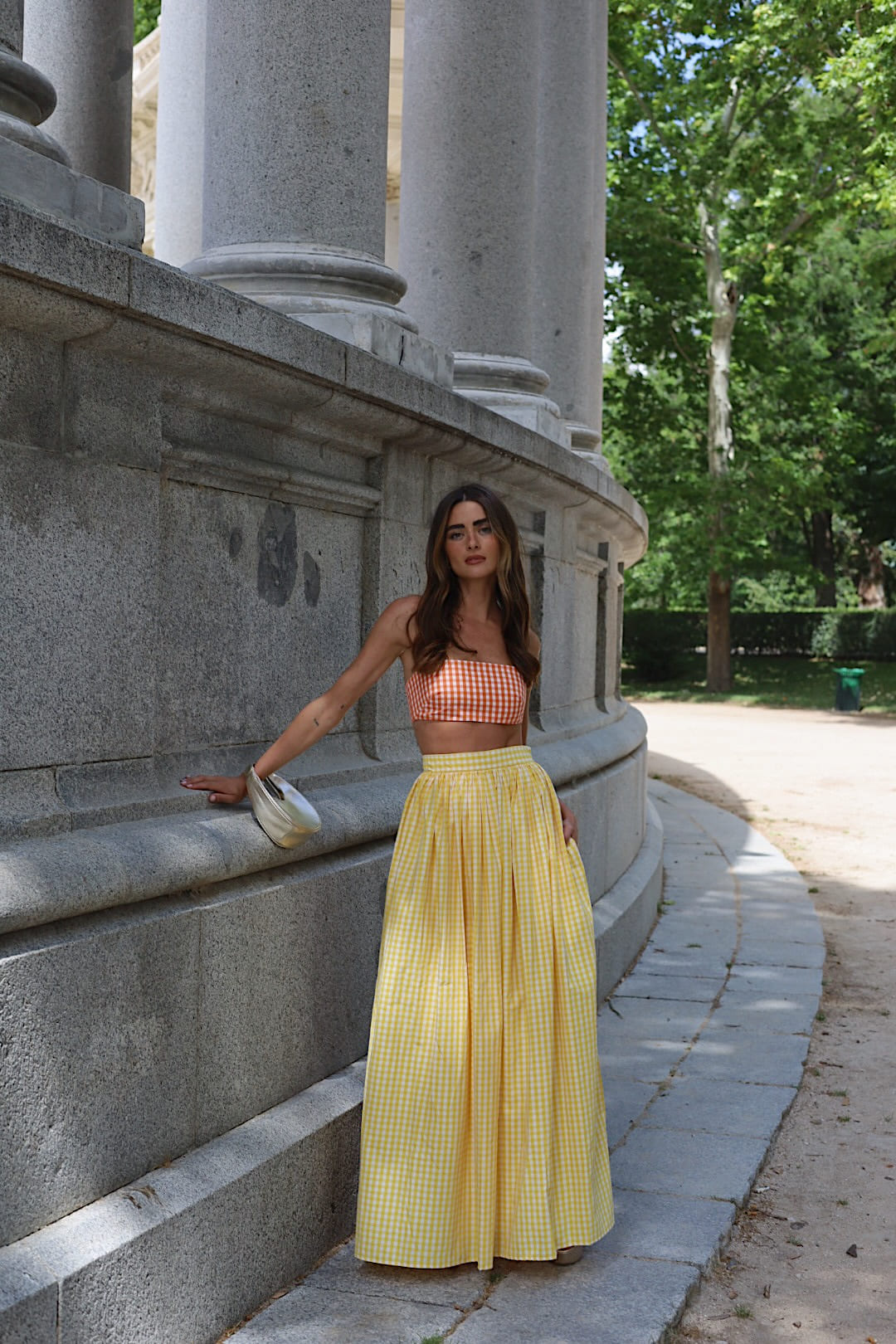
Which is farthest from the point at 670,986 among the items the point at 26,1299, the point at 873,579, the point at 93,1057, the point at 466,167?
the point at 873,579

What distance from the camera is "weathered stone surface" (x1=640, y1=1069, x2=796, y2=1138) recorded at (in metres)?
4.56

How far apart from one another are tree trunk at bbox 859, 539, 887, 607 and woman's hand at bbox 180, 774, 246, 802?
39309 mm

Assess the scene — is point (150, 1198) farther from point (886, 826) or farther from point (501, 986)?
point (886, 826)

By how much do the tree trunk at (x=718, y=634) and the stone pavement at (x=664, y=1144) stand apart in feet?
66.2

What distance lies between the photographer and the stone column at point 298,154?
4156 mm

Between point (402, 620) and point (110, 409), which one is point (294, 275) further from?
point (110, 409)

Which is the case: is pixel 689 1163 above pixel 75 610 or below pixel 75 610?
below

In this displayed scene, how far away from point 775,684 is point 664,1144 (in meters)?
27.2

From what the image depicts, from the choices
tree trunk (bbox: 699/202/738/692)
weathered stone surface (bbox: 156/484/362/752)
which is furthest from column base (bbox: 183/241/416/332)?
tree trunk (bbox: 699/202/738/692)

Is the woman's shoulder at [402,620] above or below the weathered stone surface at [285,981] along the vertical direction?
above

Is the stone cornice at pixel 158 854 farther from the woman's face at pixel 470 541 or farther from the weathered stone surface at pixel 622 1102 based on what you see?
the weathered stone surface at pixel 622 1102

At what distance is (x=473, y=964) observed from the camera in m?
3.36

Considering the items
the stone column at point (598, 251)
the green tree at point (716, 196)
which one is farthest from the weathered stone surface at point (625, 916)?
the green tree at point (716, 196)

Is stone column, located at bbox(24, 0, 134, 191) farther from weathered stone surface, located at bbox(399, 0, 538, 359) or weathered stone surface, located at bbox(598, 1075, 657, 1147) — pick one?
weathered stone surface, located at bbox(598, 1075, 657, 1147)
